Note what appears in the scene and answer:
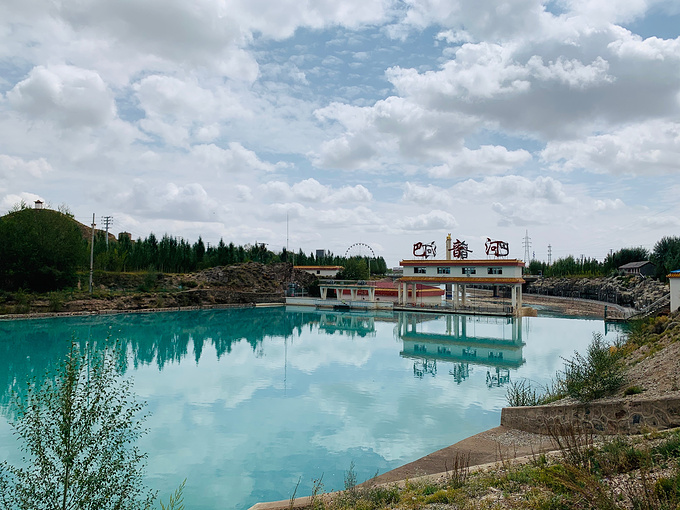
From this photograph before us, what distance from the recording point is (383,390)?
1606 cm

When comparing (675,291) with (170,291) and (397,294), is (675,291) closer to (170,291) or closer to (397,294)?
(397,294)

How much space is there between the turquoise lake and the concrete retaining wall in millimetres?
2116

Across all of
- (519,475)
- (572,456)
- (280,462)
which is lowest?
(280,462)

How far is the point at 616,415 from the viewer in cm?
880

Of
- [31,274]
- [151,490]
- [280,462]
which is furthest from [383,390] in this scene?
[31,274]

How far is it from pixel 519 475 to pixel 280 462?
5712mm

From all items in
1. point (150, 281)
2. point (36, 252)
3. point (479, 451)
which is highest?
point (36, 252)

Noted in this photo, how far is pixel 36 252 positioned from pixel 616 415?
4643cm

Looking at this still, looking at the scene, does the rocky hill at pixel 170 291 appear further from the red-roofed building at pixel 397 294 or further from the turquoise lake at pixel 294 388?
the red-roofed building at pixel 397 294

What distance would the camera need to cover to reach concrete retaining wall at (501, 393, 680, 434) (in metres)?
8.02

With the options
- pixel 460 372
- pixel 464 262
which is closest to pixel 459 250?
pixel 464 262

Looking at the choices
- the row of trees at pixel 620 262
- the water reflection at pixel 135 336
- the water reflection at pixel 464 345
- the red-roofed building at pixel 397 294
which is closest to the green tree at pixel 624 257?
the row of trees at pixel 620 262

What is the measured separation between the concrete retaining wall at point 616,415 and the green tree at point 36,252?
43419 mm

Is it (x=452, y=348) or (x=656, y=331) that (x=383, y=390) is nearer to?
(x=452, y=348)
